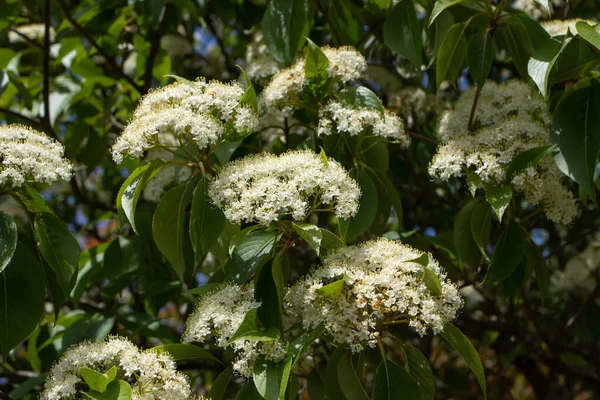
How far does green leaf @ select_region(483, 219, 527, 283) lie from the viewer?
2793mm

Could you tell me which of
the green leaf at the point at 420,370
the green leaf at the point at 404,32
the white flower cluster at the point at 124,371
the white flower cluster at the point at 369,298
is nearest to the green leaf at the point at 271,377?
the white flower cluster at the point at 369,298

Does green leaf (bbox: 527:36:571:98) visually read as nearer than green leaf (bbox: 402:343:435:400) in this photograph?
No

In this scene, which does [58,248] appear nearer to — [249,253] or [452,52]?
[249,253]

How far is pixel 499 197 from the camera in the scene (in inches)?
109

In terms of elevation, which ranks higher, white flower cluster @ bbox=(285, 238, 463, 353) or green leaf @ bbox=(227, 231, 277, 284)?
white flower cluster @ bbox=(285, 238, 463, 353)

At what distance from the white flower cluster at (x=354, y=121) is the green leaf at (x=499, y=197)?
437mm

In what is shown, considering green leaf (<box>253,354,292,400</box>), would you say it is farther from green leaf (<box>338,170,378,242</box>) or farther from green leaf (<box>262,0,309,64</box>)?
green leaf (<box>262,0,309,64</box>)

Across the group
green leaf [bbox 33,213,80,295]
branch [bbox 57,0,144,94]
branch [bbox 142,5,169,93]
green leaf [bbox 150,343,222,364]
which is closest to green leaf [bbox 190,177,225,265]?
green leaf [bbox 150,343,222,364]

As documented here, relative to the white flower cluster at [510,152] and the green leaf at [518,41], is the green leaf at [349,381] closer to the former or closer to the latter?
the white flower cluster at [510,152]

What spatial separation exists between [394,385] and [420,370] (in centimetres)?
20

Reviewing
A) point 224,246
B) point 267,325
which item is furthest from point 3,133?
point 267,325

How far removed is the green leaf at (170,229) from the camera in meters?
2.65

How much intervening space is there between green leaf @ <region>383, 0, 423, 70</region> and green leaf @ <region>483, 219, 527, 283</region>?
873 millimetres

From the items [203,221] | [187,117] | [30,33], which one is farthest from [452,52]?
[30,33]
